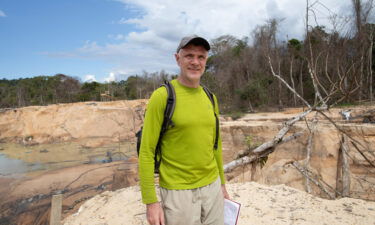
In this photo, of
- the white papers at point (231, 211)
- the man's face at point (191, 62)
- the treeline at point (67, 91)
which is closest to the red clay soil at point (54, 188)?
the white papers at point (231, 211)

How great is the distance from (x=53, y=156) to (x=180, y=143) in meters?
15.6

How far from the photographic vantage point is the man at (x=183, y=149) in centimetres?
138

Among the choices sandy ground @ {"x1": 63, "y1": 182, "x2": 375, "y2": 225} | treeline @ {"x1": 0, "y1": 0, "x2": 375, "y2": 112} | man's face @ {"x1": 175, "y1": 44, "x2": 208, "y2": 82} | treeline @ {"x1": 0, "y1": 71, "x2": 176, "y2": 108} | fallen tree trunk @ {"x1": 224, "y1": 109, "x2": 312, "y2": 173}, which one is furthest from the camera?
treeline @ {"x1": 0, "y1": 71, "x2": 176, "y2": 108}

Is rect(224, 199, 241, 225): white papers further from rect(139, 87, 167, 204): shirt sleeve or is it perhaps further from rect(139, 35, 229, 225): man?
rect(139, 87, 167, 204): shirt sleeve

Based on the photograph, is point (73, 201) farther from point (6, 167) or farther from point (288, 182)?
point (6, 167)

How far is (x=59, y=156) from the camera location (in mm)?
14359

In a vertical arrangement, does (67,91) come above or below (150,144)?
above

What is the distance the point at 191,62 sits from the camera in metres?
1.49

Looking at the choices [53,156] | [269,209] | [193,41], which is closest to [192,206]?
[193,41]

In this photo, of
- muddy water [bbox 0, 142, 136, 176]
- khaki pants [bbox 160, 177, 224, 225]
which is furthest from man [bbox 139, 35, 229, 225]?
muddy water [bbox 0, 142, 136, 176]

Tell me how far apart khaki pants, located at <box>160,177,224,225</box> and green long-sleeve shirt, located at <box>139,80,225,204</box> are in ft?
0.16

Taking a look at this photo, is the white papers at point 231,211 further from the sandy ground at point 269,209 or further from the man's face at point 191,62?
the sandy ground at point 269,209

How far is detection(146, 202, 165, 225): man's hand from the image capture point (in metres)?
1.38

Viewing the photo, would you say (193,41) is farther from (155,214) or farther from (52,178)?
(52,178)
